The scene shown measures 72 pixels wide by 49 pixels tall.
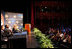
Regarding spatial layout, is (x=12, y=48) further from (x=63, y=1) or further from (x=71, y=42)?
(x=63, y=1)

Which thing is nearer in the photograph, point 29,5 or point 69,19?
point 69,19

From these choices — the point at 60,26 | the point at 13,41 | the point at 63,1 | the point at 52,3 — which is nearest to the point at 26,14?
the point at 52,3

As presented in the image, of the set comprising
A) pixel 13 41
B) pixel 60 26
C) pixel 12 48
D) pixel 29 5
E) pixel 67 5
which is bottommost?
pixel 12 48

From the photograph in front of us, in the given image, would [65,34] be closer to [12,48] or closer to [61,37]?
[61,37]

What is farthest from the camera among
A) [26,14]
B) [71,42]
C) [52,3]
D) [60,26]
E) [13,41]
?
[26,14]

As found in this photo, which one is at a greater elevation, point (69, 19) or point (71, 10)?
point (71, 10)

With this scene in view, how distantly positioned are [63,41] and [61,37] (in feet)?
0.67

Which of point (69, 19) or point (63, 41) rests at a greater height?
point (69, 19)

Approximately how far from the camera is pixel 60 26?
4.11 meters

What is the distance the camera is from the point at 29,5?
14109 mm

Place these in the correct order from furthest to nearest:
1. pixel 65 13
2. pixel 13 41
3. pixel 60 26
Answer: pixel 65 13, pixel 60 26, pixel 13 41

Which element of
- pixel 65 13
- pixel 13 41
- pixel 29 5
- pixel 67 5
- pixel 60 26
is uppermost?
pixel 29 5

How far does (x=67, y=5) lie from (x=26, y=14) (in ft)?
Answer: 31.3

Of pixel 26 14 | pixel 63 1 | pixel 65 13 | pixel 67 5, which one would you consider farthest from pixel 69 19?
pixel 26 14
